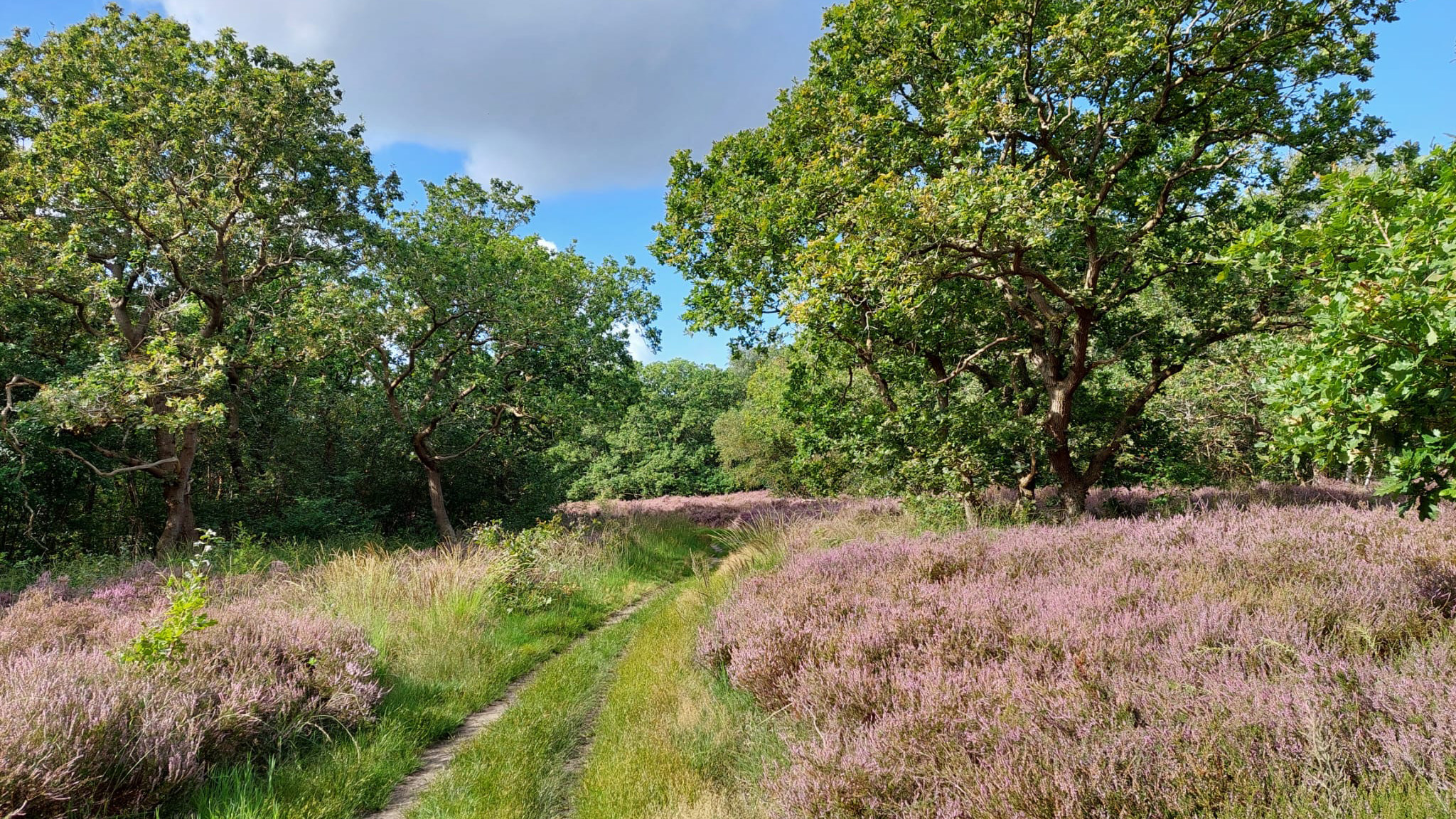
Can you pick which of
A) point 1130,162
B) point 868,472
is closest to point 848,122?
point 1130,162

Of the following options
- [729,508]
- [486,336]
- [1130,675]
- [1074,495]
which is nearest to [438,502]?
[486,336]

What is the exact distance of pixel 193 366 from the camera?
998 centimetres

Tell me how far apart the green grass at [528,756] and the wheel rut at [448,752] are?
3.3 inches

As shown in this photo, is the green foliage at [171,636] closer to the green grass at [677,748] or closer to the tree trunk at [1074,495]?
the green grass at [677,748]

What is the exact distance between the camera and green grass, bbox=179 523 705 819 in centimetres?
378

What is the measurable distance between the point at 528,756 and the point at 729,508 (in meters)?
20.1

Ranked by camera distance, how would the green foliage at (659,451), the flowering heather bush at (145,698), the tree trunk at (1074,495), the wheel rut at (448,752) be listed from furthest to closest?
the green foliage at (659,451) → the tree trunk at (1074,495) → the wheel rut at (448,752) → the flowering heather bush at (145,698)

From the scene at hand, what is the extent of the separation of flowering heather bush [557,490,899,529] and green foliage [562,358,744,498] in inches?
387

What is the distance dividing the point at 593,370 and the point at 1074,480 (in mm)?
11676

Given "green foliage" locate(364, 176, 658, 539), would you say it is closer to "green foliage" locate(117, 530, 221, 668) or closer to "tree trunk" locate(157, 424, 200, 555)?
"tree trunk" locate(157, 424, 200, 555)

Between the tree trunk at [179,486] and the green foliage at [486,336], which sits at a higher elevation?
the green foliage at [486,336]

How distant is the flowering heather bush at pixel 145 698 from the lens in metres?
3.16

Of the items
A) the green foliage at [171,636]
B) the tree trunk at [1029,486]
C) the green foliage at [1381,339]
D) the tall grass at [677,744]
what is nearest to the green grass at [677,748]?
the tall grass at [677,744]

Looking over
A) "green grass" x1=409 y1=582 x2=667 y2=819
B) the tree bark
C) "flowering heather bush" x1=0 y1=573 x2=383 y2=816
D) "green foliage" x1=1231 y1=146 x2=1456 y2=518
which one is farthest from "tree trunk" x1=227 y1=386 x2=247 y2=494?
"green foliage" x1=1231 y1=146 x2=1456 y2=518
